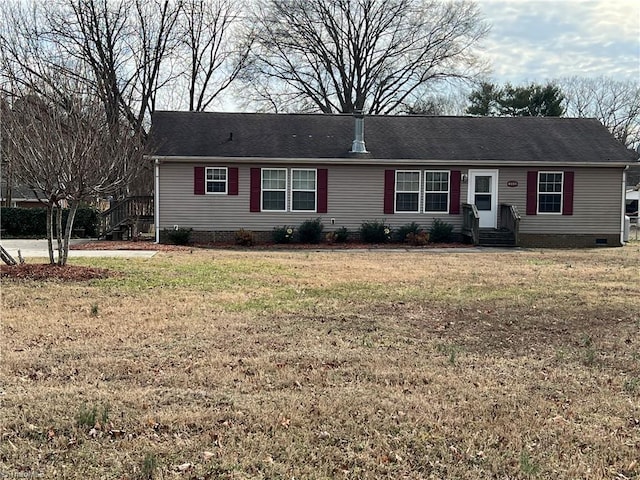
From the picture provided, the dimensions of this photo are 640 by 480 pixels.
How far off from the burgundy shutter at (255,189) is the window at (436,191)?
5.58 metres

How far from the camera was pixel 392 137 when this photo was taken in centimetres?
2042

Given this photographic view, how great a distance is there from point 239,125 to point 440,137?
7215 millimetres

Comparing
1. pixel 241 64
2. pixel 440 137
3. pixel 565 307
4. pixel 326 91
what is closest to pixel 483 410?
pixel 565 307

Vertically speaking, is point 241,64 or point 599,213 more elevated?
point 241,64

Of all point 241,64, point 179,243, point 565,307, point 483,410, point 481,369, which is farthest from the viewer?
point 241,64

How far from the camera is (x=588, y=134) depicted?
21250 mm

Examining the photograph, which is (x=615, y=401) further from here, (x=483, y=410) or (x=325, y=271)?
Result: (x=325, y=271)

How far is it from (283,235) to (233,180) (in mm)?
2434

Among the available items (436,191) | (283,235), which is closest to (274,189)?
(283,235)

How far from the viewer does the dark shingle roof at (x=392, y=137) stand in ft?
63.0

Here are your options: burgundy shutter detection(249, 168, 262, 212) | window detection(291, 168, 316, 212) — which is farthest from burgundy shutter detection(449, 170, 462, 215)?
burgundy shutter detection(249, 168, 262, 212)

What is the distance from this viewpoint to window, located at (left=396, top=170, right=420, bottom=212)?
63.8 ft

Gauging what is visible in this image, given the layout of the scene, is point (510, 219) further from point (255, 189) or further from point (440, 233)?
point (255, 189)

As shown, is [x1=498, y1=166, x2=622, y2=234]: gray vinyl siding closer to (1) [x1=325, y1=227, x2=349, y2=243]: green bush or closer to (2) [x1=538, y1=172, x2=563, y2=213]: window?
(2) [x1=538, y1=172, x2=563, y2=213]: window
